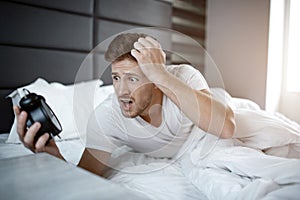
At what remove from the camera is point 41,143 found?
67 centimetres

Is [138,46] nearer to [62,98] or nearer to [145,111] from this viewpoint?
[145,111]

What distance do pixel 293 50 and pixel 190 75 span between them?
1143 mm

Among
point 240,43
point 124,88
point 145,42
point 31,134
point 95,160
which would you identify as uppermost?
point 240,43

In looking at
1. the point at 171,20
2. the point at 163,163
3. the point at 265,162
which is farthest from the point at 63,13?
the point at 265,162

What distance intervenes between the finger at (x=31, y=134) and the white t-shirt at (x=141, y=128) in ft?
0.57

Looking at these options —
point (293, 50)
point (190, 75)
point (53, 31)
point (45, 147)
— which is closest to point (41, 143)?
point (45, 147)

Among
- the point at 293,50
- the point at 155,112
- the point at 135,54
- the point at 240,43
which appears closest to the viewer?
the point at 135,54

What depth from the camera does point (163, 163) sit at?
2.92ft

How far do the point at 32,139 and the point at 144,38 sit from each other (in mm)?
355

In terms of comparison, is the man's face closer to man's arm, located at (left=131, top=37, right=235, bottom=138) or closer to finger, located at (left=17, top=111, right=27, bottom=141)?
man's arm, located at (left=131, top=37, right=235, bottom=138)

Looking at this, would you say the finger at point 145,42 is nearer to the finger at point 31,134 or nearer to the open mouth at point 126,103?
the open mouth at point 126,103

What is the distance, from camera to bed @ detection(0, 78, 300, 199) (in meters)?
0.56

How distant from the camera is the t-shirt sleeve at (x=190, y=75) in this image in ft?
2.43

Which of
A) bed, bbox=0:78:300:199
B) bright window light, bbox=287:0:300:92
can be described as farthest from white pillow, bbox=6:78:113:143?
bright window light, bbox=287:0:300:92
